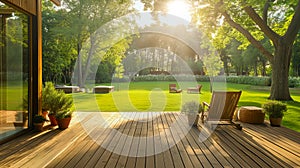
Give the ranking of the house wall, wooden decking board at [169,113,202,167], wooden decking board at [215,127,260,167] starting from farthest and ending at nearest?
the house wall
wooden decking board at [215,127,260,167]
wooden decking board at [169,113,202,167]

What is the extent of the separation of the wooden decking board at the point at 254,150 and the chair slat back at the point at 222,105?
47 centimetres

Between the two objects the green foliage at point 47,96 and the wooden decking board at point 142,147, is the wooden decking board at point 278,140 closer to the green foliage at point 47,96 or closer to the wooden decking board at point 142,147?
the wooden decking board at point 142,147

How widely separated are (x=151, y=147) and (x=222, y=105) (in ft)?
7.09

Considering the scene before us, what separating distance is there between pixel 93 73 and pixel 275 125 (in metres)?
24.9

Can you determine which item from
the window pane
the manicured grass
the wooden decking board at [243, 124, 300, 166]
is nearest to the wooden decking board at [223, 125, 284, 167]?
the wooden decking board at [243, 124, 300, 166]

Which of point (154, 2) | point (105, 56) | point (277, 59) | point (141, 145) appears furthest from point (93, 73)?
point (141, 145)

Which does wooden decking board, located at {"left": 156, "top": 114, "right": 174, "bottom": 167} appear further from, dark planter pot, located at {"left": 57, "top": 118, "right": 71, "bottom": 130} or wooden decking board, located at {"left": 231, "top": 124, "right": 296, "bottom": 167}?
dark planter pot, located at {"left": 57, "top": 118, "right": 71, "bottom": 130}

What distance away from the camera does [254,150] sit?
398cm

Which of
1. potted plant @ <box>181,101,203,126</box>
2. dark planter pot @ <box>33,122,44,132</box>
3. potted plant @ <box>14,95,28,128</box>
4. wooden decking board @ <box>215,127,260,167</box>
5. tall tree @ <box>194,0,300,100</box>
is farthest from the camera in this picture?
tall tree @ <box>194,0,300,100</box>

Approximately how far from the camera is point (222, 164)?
3.35 metres

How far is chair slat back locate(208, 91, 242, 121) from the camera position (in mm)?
5500

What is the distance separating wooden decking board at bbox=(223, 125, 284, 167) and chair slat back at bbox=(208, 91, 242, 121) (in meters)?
0.47

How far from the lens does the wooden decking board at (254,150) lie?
342 cm

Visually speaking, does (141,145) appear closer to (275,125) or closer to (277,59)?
(275,125)
